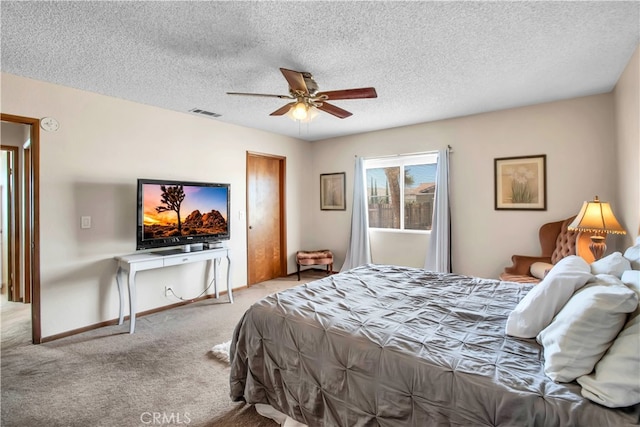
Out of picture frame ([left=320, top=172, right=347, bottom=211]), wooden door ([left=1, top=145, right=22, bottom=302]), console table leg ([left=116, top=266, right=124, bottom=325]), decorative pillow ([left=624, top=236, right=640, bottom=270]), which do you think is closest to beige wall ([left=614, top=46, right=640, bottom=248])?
decorative pillow ([left=624, top=236, right=640, bottom=270])

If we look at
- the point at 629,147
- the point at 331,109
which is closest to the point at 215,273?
the point at 331,109

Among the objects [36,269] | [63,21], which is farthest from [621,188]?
[36,269]

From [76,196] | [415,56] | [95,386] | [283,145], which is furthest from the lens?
[283,145]

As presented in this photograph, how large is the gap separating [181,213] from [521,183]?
432cm

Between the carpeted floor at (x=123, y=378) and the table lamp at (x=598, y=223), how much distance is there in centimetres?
314

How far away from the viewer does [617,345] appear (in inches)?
44.3

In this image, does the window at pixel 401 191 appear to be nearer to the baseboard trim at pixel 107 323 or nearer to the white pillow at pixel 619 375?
the baseboard trim at pixel 107 323

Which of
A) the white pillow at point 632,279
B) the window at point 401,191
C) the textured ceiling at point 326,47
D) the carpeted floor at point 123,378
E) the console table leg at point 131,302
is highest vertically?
the textured ceiling at point 326,47

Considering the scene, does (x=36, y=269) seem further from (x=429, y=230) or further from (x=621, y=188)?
(x=621, y=188)

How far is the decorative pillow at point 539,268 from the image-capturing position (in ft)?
10.9

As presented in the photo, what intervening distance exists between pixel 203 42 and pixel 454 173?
11.9 feet

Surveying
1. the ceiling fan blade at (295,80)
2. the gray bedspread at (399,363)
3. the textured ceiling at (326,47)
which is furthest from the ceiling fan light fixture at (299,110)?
the gray bedspread at (399,363)

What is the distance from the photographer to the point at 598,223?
2752 millimetres

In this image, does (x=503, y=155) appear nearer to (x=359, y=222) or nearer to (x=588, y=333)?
(x=359, y=222)
